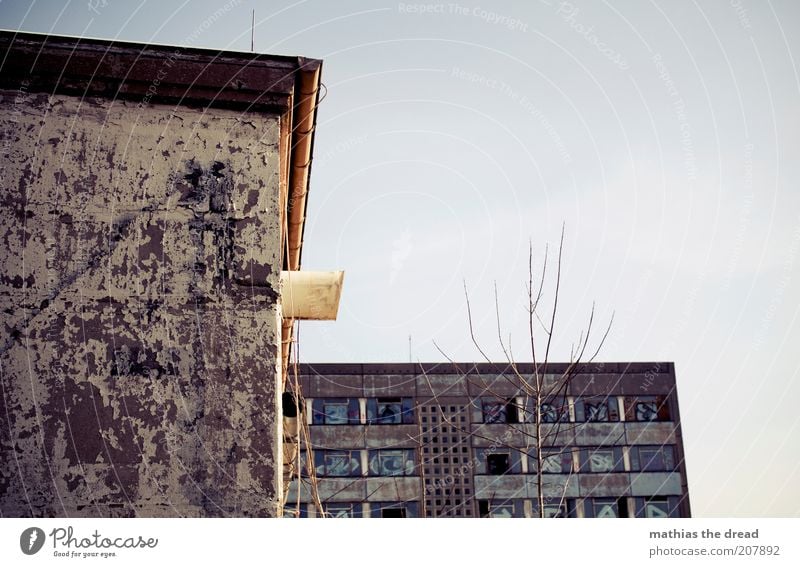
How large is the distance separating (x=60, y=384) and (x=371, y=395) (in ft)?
94.1

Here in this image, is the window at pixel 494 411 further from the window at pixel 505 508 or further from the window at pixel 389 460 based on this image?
the window at pixel 389 460

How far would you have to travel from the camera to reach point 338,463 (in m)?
31.1

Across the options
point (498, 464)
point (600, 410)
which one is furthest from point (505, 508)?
point (600, 410)

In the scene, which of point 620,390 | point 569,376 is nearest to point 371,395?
point 620,390

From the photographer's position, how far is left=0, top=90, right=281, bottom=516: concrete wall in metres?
3.19

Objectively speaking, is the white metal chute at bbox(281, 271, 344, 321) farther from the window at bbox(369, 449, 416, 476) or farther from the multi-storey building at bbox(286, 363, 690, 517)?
the window at bbox(369, 449, 416, 476)

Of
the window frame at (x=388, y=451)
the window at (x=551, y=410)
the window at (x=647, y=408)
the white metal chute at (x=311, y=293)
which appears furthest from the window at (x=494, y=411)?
the white metal chute at (x=311, y=293)

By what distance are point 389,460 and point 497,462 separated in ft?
15.5

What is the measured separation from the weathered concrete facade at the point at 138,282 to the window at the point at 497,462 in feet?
95.2

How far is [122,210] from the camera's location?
3.49 meters

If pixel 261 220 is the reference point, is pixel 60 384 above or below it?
below

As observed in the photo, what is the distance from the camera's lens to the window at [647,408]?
109 feet

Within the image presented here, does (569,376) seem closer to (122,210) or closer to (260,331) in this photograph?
(260,331)

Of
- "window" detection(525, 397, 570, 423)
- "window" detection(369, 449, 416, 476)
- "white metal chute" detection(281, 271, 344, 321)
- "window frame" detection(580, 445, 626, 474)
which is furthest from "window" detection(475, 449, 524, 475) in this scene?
"white metal chute" detection(281, 271, 344, 321)
